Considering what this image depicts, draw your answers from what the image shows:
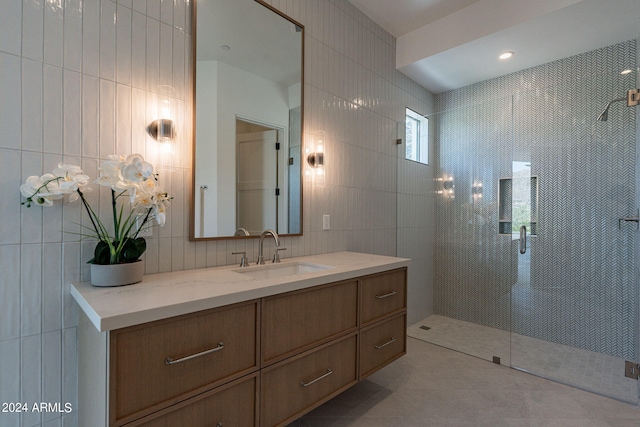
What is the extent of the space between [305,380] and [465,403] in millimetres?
1146

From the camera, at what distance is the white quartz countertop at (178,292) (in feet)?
3.09

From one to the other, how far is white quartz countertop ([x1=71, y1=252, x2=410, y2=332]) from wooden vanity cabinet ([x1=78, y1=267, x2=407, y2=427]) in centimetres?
4

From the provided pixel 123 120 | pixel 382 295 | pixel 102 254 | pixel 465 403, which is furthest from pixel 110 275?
pixel 465 403

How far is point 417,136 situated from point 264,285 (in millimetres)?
2600

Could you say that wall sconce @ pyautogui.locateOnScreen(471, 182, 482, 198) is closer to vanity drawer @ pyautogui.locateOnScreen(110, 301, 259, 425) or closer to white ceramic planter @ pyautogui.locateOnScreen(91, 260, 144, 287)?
vanity drawer @ pyautogui.locateOnScreen(110, 301, 259, 425)

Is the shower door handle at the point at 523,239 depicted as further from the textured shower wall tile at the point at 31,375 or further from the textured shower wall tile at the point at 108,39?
the textured shower wall tile at the point at 31,375

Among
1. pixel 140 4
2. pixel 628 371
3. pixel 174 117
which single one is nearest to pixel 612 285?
pixel 628 371

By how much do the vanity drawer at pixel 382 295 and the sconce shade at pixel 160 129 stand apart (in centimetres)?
127

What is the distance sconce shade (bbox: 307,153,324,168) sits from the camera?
2.24 metres

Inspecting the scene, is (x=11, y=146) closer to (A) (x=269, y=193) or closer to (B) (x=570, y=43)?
(A) (x=269, y=193)

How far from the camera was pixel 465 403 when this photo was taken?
1936mm

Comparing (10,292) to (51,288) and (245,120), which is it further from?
(245,120)

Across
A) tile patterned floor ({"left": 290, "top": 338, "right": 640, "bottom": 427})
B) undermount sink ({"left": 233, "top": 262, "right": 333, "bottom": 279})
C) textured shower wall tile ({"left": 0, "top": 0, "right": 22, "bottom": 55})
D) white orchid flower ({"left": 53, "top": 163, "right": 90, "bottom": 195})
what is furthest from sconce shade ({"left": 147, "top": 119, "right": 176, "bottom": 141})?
tile patterned floor ({"left": 290, "top": 338, "right": 640, "bottom": 427})

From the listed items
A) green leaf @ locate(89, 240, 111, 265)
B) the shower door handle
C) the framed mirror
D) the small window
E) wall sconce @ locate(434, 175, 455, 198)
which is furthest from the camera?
the small window
